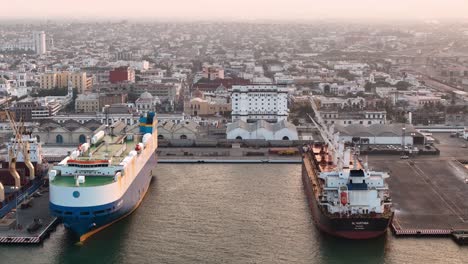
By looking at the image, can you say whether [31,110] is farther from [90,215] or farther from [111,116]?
[90,215]

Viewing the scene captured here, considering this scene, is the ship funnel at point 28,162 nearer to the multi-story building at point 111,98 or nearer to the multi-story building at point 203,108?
the multi-story building at point 203,108

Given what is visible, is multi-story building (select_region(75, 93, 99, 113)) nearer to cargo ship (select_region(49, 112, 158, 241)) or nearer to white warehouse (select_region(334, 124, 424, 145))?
white warehouse (select_region(334, 124, 424, 145))

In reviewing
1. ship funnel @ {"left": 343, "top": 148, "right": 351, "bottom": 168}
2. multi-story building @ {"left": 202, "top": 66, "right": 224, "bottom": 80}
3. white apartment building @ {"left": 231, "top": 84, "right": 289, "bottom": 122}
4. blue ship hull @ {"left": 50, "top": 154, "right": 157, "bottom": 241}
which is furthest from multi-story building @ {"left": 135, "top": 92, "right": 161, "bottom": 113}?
ship funnel @ {"left": 343, "top": 148, "right": 351, "bottom": 168}

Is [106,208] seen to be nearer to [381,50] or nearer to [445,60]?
[445,60]

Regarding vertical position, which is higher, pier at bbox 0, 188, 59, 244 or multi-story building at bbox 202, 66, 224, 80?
multi-story building at bbox 202, 66, 224, 80

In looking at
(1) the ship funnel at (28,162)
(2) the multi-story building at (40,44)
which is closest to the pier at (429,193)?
(1) the ship funnel at (28,162)

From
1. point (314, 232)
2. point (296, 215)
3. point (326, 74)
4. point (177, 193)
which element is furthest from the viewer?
point (326, 74)

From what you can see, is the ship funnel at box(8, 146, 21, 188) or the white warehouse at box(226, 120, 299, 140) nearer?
the ship funnel at box(8, 146, 21, 188)

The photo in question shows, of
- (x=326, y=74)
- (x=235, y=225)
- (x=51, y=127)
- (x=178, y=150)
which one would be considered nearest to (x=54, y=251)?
(x=235, y=225)

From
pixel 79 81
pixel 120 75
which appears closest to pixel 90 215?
pixel 79 81
